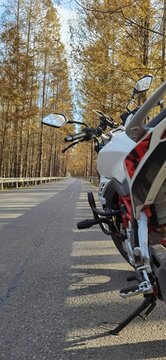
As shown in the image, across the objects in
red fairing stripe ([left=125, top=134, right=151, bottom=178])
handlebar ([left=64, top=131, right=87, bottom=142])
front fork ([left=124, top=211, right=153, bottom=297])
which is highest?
handlebar ([left=64, top=131, right=87, bottom=142])

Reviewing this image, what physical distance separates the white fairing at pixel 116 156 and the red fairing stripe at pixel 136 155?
21 centimetres

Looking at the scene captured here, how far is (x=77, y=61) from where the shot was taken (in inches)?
652

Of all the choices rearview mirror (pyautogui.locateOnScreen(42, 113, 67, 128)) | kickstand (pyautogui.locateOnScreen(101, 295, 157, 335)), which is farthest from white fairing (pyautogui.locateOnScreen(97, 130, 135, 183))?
kickstand (pyautogui.locateOnScreen(101, 295, 157, 335))

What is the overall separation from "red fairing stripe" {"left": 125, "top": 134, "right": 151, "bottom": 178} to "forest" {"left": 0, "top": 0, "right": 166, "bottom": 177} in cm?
550

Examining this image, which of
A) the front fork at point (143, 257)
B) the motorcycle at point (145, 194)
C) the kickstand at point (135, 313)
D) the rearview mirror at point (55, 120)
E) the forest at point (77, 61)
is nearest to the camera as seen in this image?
the motorcycle at point (145, 194)

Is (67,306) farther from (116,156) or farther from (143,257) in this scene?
(116,156)

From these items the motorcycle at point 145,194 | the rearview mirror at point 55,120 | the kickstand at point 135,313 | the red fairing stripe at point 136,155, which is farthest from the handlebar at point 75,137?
the kickstand at point 135,313

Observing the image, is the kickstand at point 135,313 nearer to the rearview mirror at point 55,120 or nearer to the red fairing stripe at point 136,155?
the red fairing stripe at point 136,155

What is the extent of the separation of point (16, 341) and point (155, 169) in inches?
64.2

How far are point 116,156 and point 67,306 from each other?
1509mm

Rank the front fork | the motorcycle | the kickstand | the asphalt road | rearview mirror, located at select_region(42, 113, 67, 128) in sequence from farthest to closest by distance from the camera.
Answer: rearview mirror, located at select_region(42, 113, 67, 128)
the asphalt road
the kickstand
the front fork
the motorcycle

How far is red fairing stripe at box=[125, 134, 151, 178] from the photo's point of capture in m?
2.32

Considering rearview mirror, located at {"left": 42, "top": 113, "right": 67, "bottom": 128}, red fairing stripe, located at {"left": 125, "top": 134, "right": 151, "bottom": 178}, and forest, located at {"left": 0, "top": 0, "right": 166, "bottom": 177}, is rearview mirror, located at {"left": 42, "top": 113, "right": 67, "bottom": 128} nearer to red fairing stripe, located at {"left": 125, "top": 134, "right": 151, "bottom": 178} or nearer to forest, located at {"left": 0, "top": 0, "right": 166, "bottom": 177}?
red fairing stripe, located at {"left": 125, "top": 134, "right": 151, "bottom": 178}

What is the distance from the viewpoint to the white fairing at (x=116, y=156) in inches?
111
